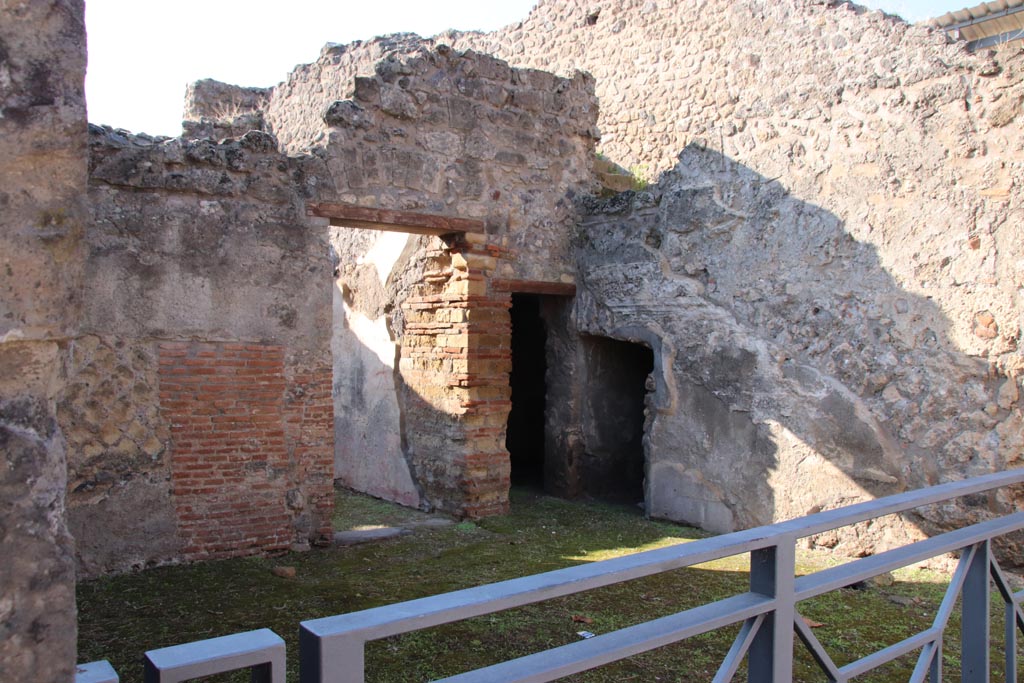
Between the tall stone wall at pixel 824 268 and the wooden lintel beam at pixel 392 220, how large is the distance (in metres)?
1.25

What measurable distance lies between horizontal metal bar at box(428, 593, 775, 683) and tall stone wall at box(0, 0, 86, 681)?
0.55 meters

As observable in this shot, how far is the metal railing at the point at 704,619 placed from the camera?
44.0 inches

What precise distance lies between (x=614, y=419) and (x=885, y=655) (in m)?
5.42

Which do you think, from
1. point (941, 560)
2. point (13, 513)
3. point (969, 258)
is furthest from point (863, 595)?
point (13, 513)

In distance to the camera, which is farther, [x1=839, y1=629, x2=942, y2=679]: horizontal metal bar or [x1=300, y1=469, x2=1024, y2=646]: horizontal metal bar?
[x1=839, y1=629, x2=942, y2=679]: horizontal metal bar

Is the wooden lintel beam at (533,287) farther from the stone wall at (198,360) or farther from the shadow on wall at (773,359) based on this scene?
the stone wall at (198,360)

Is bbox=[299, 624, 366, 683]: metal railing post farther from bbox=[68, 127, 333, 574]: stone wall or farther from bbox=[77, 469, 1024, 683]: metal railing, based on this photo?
bbox=[68, 127, 333, 574]: stone wall

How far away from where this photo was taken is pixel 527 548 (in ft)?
18.7

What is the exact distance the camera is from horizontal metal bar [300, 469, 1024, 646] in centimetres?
117

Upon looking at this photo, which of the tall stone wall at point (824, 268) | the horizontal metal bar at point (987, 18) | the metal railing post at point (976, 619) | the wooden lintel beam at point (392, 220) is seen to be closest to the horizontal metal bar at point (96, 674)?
the metal railing post at point (976, 619)

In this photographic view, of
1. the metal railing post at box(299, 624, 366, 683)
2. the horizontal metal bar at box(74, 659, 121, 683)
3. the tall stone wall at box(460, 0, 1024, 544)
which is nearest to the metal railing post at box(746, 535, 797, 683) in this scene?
the metal railing post at box(299, 624, 366, 683)

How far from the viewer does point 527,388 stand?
A: 9.29 meters

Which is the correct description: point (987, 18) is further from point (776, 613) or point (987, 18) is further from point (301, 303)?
point (776, 613)

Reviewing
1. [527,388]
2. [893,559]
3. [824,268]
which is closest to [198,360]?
[824,268]
